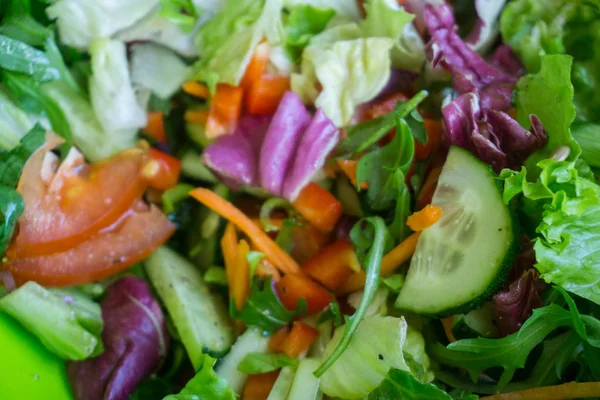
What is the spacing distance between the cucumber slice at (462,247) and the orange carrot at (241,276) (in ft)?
1.53

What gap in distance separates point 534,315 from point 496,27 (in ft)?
3.40

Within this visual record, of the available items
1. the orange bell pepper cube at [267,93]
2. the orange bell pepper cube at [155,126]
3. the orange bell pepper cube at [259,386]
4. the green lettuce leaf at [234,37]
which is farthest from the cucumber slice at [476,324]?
the orange bell pepper cube at [155,126]

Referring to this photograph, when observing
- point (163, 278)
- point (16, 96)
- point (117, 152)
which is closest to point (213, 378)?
point (163, 278)

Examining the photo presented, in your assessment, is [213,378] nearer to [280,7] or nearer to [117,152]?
[117,152]

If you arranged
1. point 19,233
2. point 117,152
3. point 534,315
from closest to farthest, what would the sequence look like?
point 534,315 < point 19,233 < point 117,152

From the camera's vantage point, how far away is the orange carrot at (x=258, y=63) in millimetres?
1919

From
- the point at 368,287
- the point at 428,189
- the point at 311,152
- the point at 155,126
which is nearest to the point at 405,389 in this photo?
the point at 368,287

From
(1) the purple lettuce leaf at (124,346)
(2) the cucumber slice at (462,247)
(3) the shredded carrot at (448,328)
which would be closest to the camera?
(2) the cucumber slice at (462,247)

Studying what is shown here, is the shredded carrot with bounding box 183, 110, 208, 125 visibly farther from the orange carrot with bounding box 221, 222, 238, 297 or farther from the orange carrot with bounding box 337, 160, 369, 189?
the orange carrot with bounding box 337, 160, 369, 189

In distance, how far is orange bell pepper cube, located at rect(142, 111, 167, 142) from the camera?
2035 millimetres

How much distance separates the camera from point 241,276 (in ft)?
5.79

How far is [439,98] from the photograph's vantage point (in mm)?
1881

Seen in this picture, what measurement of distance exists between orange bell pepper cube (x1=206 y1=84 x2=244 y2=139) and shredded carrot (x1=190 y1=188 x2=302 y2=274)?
0.22 meters

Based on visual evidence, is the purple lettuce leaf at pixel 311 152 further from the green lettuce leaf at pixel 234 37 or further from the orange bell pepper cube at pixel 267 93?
the green lettuce leaf at pixel 234 37
